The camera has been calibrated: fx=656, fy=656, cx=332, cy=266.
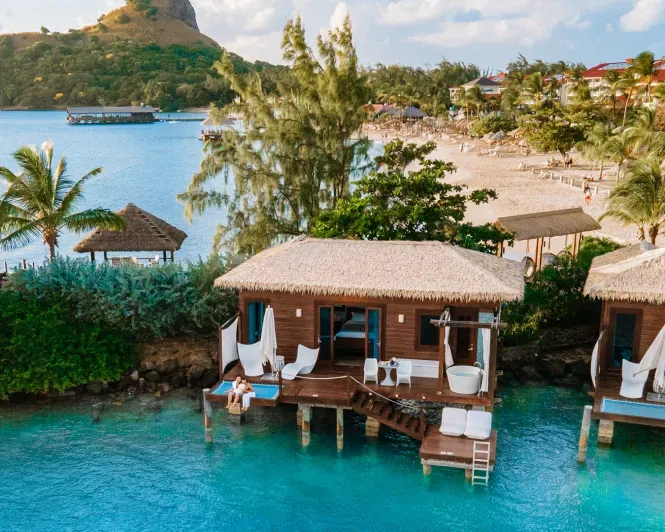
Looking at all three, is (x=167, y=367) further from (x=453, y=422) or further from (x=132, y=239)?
(x=453, y=422)

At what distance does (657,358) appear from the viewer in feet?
46.6

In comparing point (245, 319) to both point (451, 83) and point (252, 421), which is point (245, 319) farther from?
point (451, 83)

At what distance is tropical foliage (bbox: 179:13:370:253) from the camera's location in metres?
24.0

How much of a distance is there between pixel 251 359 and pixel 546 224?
42.9 ft

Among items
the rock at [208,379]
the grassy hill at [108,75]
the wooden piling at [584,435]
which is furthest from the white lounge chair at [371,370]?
the grassy hill at [108,75]

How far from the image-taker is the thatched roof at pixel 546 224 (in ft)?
74.0

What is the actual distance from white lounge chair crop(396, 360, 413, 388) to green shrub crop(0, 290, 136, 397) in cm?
770

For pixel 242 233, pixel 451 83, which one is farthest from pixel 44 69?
pixel 242 233

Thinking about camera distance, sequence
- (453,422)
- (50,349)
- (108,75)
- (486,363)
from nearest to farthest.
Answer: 1. (453,422)
2. (486,363)
3. (50,349)
4. (108,75)

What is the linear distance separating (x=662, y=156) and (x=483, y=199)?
10.0m

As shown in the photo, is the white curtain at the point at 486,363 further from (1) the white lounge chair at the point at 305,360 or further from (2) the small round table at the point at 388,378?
(1) the white lounge chair at the point at 305,360

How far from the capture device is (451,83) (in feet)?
449

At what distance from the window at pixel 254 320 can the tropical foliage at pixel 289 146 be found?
8.37 m

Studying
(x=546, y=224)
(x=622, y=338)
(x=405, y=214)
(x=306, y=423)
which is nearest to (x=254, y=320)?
(x=306, y=423)
